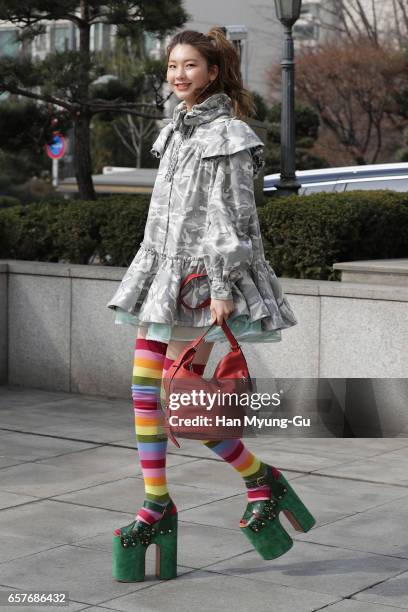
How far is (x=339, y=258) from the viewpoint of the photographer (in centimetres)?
884

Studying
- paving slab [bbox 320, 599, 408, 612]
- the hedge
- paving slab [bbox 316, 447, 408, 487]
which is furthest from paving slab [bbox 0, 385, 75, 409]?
paving slab [bbox 320, 599, 408, 612]

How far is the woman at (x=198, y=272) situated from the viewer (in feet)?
14.7

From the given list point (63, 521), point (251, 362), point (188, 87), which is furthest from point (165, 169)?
point (251, 362)

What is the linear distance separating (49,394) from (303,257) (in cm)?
206

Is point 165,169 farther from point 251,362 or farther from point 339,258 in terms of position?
point 339,258

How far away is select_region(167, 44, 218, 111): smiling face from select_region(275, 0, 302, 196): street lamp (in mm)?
6495

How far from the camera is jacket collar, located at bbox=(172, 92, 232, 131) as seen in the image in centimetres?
462

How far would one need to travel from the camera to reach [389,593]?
447 cm

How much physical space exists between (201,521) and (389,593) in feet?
3.88

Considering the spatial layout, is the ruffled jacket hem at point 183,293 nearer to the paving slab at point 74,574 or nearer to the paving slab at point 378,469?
the paving slab at point 74,574

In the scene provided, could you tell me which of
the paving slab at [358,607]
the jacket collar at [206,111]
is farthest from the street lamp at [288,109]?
the paving slab at [358,607]

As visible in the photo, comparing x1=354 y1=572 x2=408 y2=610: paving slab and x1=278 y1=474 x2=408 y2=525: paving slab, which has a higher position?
x1=354 y1=572 x2=408 y2=610: paving slab

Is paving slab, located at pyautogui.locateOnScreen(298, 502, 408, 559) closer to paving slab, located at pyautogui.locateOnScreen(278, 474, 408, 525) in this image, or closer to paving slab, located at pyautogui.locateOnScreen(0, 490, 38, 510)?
paving slab, located at pyautogui.locateOnScreen(278, 474, 408, 525)

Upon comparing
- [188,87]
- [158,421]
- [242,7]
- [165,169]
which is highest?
[242,7]
